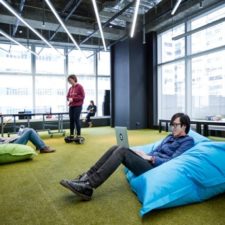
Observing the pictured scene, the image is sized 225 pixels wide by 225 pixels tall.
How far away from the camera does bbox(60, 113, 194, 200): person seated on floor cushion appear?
6.37 ft

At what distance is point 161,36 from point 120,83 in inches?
89.1

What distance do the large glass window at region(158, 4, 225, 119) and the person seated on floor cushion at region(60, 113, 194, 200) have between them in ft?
14.5

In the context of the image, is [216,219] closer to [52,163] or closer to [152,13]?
[52,163]

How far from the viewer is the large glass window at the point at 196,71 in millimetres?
6598

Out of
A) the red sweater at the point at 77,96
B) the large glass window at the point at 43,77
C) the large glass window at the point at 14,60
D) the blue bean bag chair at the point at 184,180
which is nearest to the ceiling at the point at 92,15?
the large glass window at the point at 14,60

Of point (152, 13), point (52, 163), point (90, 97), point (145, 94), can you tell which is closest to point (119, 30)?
point (152, 13)

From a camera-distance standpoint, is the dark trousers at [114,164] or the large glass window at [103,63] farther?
the large glass window at [103,63]

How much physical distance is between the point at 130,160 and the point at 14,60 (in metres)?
8.72

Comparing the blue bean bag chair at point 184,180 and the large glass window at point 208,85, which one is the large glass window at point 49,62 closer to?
the large glass window at point 208,85

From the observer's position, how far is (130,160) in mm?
2076

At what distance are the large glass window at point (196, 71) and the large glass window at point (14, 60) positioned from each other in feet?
17.2

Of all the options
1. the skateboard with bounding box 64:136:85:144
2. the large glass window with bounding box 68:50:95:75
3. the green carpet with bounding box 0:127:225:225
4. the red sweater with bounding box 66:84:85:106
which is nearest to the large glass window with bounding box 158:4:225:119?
the red sweater with bounding box 66:84:85:106

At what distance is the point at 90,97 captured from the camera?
10.8 m

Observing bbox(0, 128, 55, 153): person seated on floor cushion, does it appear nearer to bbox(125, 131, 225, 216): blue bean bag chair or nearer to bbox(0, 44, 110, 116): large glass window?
bbox(125, 131, 225, 216): blue bean bag chair
